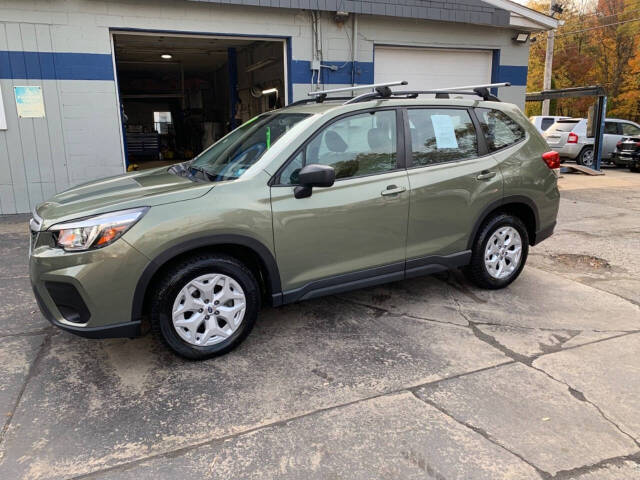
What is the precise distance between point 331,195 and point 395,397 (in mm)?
1489

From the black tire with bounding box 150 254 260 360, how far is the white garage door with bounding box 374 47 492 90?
7.97 meters

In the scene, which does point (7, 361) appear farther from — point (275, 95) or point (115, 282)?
point (275, 95)

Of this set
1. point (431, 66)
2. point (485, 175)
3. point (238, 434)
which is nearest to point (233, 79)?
point (431, 66)

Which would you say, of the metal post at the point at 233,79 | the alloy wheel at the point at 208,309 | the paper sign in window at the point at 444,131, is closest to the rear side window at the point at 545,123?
the metal post at the point at 233,79

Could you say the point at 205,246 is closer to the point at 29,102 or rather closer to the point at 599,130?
the point at 29,102

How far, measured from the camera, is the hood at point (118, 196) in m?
3.26

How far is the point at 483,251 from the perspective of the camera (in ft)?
15.2

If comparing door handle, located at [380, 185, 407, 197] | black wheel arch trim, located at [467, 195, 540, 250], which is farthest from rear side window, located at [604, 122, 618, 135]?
door handle, located at [380, 185, 407, 197]

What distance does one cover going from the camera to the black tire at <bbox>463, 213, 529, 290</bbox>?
4.62 m

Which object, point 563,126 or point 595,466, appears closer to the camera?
point 595,466

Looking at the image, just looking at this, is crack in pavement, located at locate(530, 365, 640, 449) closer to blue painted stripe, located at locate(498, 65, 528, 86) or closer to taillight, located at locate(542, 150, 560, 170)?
taillight, located at locate(542, 150, 560, 170)

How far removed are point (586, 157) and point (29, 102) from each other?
15.3 m

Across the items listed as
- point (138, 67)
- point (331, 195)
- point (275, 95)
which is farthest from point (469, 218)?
point (138, 67)

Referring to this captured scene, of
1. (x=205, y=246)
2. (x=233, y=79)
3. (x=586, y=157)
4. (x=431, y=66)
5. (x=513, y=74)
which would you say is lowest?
(x=586, y=157)
